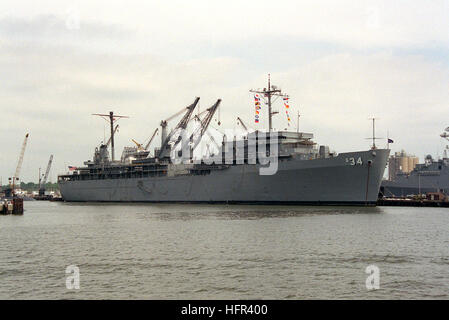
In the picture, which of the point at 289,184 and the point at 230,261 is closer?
the point at 230,261

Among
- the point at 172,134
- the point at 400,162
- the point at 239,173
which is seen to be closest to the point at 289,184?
the point at 239,173

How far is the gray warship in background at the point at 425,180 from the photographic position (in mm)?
75438

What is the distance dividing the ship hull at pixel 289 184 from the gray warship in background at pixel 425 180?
24155 mm

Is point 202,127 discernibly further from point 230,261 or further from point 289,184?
point 230,261

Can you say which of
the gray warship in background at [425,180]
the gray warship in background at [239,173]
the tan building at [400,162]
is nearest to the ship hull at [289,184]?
the gray warship in background at [239,173]

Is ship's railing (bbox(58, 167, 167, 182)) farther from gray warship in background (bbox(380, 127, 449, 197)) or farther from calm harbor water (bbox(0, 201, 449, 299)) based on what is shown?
calm harbor water (bbox(0, 201, 449, 299))

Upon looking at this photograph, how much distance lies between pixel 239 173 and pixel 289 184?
7.71 m

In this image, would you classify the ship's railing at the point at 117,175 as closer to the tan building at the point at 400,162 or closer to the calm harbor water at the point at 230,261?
the calm harbor water at the point at 230,261

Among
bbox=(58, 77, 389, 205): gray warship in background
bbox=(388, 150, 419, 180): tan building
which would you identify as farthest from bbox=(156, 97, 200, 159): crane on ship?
bbox=(388, 150, 419, 180): tan building

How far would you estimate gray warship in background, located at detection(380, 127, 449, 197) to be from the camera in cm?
7544

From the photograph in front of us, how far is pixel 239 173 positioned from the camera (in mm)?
59281

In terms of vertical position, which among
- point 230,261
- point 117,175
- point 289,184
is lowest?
point 230,261

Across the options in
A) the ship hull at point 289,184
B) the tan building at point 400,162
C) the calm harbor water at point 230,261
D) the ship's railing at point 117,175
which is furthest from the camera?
the tan building at point 400,162

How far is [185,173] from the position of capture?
6975cm
